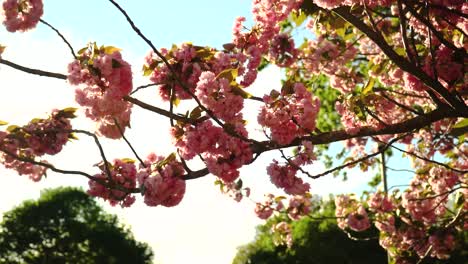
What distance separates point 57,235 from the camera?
44375 millimetres

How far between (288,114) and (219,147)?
614mm

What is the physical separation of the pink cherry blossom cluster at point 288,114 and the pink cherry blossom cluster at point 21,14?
6.33 feet

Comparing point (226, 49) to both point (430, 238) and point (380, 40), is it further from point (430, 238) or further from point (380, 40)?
point (430, 238)

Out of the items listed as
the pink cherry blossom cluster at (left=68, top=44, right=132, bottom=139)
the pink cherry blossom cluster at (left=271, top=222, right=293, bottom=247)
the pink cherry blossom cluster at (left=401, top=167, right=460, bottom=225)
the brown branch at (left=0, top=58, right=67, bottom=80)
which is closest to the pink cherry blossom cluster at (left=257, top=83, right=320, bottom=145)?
the pink cherry blossom cluster at (left=68, top=44, right=132, bottom=139)

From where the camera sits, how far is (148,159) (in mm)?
4773

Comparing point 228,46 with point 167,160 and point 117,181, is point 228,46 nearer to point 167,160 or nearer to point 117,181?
point 167,160

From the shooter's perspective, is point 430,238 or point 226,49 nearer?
point 226,49

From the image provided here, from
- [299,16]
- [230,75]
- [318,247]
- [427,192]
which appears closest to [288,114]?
[230,75]

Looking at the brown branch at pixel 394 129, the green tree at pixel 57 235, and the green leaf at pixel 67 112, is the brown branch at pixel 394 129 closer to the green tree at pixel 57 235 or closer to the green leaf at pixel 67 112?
the green leaf at pixel 67 112

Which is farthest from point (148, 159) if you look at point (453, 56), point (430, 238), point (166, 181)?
point (430, 238)

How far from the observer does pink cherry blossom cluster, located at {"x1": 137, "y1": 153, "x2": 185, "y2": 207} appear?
421 cm

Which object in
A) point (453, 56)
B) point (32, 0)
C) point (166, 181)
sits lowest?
point (166, 181)

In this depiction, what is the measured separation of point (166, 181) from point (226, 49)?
160 centimetres

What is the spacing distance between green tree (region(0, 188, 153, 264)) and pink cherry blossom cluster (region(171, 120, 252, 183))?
42.9 meters
